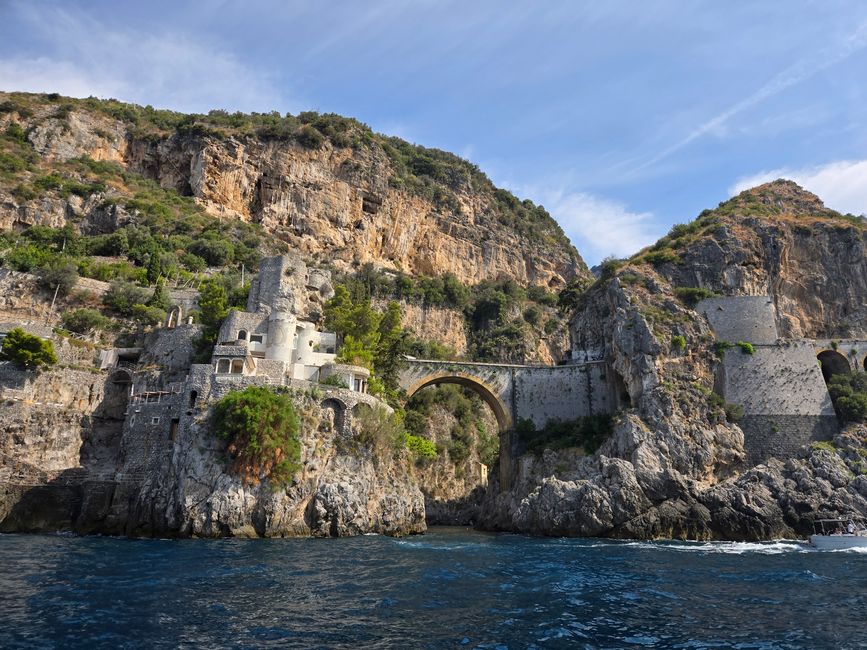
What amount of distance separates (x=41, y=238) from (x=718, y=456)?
4182cm

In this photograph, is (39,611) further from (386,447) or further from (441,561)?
(386,447)

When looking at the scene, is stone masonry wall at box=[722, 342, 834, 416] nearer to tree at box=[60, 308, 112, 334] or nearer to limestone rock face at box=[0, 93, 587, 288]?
limestone rock face at box=[0, 93, 587, 288]

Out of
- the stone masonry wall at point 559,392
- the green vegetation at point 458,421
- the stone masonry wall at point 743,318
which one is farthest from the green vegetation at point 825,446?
the green vegetation at point 458,421

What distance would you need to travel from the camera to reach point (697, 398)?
29.9 m

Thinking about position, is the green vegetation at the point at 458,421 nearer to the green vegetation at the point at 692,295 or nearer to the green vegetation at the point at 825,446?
the green vegetation at the point at 692,295

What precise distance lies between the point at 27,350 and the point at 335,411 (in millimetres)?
12926

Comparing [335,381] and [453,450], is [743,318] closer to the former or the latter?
[453,450]

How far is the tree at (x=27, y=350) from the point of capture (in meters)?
24.8

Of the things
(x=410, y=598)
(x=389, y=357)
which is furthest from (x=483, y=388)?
(x=410, y=598)

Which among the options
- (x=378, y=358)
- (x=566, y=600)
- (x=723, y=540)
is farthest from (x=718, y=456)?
(x=566, y=600)

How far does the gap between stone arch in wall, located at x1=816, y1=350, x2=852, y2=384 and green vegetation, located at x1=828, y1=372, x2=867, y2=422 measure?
1.46m

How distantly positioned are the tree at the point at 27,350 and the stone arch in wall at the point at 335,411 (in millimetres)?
11759

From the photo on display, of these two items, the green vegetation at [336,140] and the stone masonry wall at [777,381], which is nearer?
the stone masonry wall at [777,381]

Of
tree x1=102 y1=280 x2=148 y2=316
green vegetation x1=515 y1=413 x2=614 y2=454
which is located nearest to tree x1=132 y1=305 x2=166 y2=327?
tree x1=102 y1=280 x2=148 y2=316
